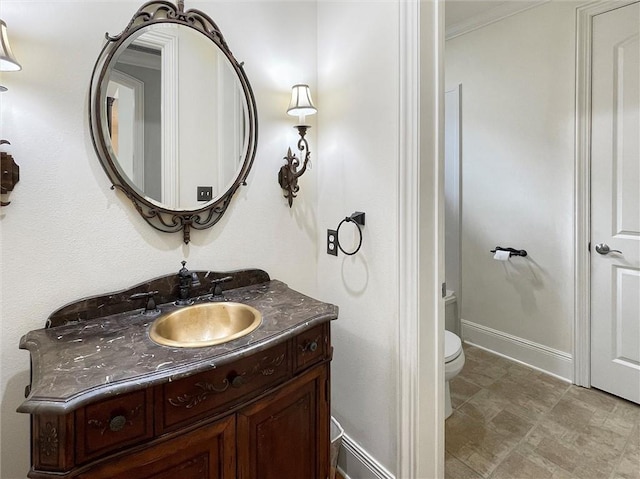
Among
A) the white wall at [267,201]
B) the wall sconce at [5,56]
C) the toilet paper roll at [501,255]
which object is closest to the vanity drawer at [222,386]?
the white wall at [267,201]

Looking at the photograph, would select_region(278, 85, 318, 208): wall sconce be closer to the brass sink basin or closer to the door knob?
the brass sink basin

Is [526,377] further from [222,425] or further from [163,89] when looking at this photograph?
[163,89]

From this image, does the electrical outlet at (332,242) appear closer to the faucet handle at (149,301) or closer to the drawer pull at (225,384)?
the drawer pull at (225,384)

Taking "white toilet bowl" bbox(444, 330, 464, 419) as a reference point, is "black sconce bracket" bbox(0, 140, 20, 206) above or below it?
above

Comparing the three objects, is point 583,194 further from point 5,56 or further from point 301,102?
point 5,56

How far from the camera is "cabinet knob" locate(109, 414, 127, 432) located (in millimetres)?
769

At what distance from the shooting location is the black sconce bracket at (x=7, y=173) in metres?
1.01

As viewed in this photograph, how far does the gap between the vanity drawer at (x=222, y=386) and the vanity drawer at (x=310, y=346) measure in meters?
0.04

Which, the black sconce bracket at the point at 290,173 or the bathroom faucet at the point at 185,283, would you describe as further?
the black sconce bracket at the point at 290,173

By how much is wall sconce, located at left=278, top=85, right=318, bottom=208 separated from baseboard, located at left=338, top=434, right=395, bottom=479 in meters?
1.17

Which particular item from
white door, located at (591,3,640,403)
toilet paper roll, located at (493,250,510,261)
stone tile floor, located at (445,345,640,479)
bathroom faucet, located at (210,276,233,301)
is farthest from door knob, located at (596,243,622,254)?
bathroom faucet, located at (210,276,233,301)

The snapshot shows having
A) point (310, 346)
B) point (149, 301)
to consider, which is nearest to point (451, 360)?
point (310, 346)

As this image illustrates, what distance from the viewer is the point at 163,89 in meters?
1.30

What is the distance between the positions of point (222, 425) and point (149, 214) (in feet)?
2.61
